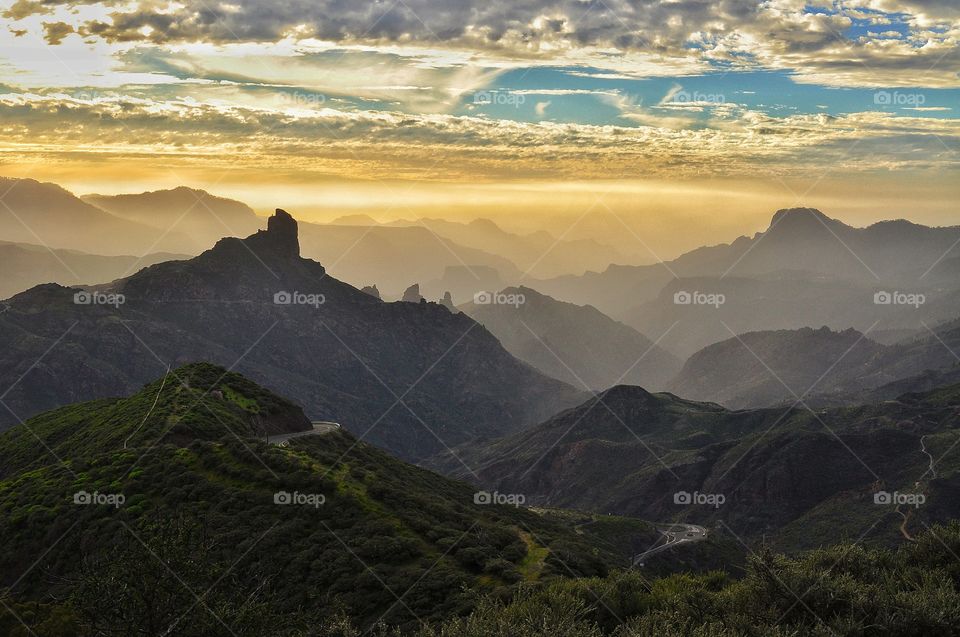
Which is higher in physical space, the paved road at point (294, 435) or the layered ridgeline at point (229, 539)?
the layered ridgeline at point (229, 539)

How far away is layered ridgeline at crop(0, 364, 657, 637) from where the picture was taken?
32.6 m

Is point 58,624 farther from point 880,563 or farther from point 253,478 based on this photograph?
point 880,563

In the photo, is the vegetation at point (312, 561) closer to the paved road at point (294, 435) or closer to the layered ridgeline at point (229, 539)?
the layered ridgeline at point (229, 539)

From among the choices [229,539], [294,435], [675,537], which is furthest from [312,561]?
[675,537]

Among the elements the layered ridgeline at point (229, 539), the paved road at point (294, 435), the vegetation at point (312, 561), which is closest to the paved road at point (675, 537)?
the vegetation at point (312, 561)

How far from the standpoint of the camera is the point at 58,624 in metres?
40.2

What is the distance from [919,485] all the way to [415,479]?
5171 inches

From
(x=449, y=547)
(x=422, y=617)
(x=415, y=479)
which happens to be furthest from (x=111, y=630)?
(x=415, y=479)

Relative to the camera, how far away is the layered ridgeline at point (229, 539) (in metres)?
32.6

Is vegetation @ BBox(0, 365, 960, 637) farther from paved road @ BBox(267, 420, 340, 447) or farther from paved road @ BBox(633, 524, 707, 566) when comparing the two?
paved road @ BBox(633, 524, 707, 566)

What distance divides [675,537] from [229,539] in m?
121

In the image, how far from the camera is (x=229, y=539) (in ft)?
186

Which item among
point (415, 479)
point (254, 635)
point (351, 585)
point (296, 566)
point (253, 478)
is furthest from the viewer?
point (415, 479)

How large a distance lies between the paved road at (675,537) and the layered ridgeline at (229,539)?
64252 millimetres
